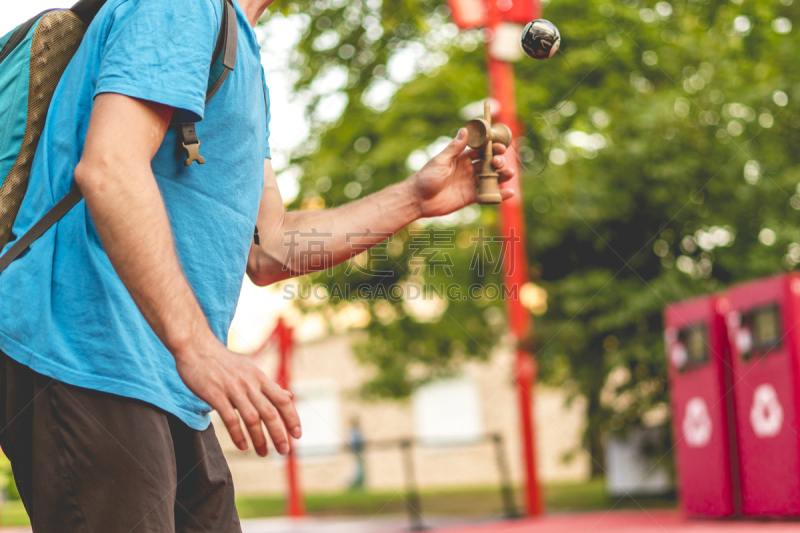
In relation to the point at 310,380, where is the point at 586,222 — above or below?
above

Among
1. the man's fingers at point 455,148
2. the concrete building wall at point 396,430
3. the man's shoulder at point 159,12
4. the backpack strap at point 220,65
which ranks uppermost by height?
the man's shoulder at point 159,12

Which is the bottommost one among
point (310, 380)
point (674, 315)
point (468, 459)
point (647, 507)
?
point (468, 459)

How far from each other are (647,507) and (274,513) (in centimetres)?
679

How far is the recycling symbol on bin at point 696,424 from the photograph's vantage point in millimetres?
7527

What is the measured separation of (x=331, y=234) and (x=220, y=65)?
63cm

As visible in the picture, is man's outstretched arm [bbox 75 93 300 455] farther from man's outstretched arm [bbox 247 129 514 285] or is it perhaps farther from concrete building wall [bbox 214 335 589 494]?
concrete building wall [bbox 214 335 589 494]

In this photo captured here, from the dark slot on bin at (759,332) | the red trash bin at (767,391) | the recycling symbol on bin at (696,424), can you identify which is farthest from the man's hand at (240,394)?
the recycling symbol on bin at (696,424)

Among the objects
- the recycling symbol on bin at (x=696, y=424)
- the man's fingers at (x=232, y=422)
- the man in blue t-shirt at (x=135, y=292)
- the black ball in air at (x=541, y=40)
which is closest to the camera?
the man's fingers at (x=232, y=422)

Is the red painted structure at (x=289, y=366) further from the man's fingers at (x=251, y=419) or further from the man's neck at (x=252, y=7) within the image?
the man's fingers at (x=251, y=419)

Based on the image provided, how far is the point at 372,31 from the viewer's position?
35.2 feet

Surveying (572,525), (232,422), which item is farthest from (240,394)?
(572,525)

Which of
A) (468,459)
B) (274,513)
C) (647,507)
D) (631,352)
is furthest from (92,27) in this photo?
(468,459)

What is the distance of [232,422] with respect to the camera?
1.23 meters

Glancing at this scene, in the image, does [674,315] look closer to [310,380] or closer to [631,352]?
[631,352]
